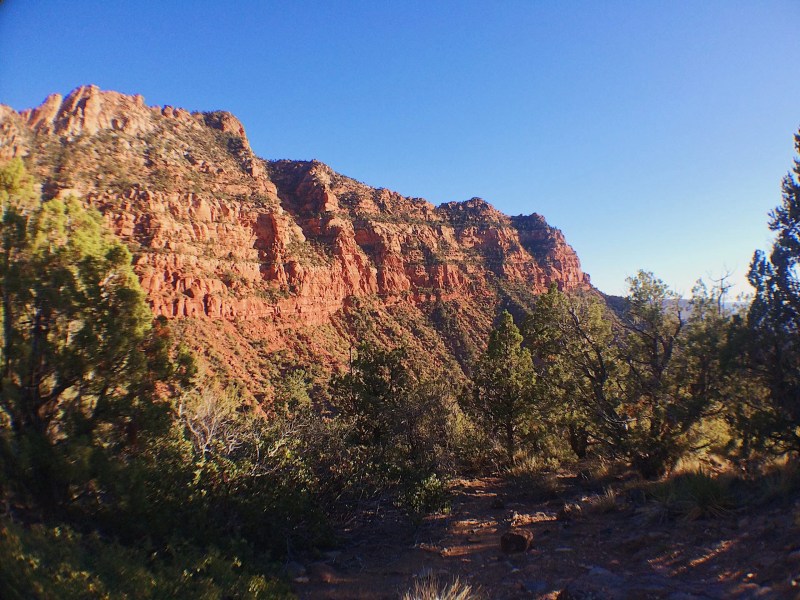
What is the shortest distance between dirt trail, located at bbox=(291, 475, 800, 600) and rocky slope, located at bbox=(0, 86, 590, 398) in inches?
1379

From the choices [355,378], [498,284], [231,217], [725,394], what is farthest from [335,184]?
[725,394]

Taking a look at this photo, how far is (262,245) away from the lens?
63.3m

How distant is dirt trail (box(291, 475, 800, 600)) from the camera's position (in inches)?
174

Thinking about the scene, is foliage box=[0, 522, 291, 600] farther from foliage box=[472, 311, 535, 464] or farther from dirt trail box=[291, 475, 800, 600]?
foliage box=[472, 311, 535, 464]

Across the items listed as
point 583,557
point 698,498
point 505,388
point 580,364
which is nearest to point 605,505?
point 698,498

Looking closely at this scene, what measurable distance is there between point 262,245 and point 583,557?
210 feet

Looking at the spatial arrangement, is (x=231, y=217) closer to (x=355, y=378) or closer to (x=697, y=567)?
(x=355, y=378)

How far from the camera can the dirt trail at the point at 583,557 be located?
4.42 m

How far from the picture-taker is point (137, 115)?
66.3 metres

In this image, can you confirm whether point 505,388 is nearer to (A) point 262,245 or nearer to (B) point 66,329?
(B) point 66,329

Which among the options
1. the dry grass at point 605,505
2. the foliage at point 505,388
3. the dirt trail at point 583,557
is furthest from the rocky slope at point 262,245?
the dry grass at point 605,505

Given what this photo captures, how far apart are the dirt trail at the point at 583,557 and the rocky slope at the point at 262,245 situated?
35.0 m

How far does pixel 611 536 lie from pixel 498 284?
76925 mm

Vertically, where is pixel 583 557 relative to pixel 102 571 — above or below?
below
